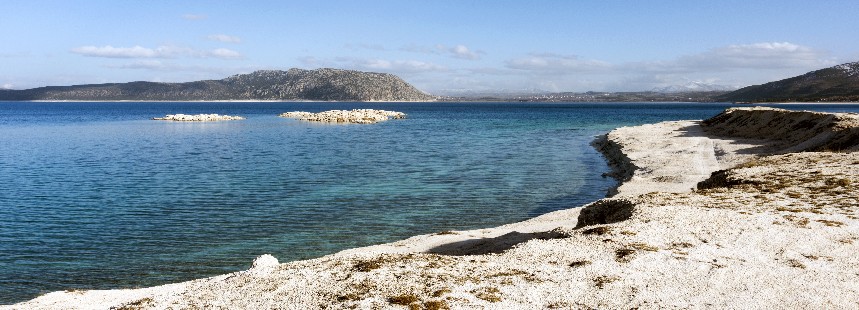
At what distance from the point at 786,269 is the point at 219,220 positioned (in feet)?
69.9

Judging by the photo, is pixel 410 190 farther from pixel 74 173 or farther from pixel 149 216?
pixel 74 173

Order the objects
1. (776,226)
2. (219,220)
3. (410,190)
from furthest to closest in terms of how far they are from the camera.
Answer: (410,190) < (219,220) < (776,226)

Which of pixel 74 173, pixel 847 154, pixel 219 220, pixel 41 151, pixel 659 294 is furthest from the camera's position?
pixel 41 151

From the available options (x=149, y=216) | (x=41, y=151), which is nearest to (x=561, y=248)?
(x=149, y=216)

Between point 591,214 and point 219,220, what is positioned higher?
point 591,214

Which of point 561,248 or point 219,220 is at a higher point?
point 561,248

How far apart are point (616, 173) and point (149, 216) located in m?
29.5

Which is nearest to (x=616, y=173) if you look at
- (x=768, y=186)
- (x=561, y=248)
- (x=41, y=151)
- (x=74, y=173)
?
(x=768, y=186)

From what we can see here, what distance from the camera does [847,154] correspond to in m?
27.8

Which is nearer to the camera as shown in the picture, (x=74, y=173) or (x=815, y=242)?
(x=815, y=242)

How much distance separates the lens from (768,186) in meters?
20.7

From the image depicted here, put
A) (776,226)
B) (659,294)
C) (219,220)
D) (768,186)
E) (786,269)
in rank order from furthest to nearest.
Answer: (219,220) → (768,186) → (776,226) → (786,269) → (659,294)

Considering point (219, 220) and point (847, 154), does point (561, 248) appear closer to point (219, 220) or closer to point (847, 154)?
point (219, 220)

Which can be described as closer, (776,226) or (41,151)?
(776,226)
